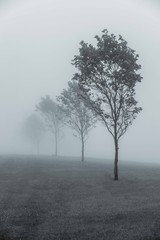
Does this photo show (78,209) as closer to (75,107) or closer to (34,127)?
(75,107)

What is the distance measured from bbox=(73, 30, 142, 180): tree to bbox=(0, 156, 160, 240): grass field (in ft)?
26.9

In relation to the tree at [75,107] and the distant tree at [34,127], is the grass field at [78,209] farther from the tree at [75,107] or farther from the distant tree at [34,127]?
the distant tree at [34,127]

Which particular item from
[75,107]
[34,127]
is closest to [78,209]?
[75,107]

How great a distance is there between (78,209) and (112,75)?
2079 centimetres

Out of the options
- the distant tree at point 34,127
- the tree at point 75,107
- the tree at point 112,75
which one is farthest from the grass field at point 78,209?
the distant tree at point 34,127

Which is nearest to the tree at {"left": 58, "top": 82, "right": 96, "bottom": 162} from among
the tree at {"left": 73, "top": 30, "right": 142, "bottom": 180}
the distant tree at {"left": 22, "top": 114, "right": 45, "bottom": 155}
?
the tree at {"left": 73, "top": 30, "right": 142, "bottom": 180}

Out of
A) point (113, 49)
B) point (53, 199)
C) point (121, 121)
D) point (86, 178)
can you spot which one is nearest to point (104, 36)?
point (113, 49)

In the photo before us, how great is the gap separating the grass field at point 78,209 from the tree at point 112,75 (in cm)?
820

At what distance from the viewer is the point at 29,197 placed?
2903cm

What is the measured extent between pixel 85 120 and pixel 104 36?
34868 millimetres

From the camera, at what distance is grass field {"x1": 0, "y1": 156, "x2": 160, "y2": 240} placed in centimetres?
1828

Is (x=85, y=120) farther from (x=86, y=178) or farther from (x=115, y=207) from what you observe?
(x=115, y=207)

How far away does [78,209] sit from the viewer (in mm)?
24453

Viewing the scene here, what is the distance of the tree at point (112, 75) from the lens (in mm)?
40125
